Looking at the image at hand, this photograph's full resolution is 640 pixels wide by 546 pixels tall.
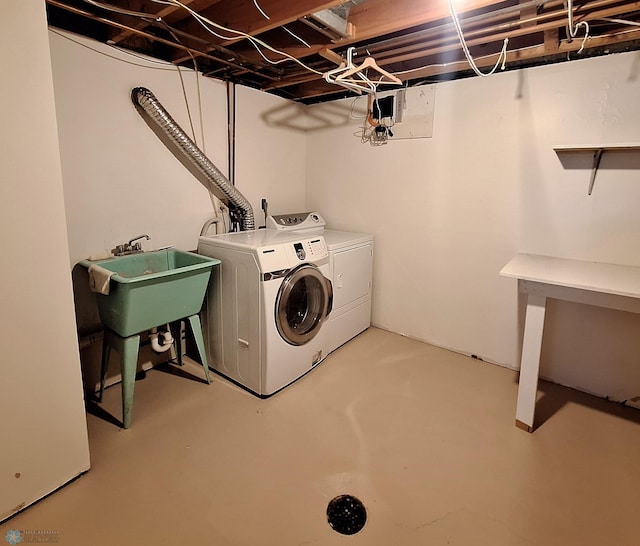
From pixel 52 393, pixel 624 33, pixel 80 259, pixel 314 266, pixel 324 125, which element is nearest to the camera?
pixel 52 393

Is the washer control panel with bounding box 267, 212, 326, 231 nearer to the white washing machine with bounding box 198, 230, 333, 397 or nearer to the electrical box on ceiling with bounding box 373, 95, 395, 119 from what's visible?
the white washing machine with bounding box 198, 230, 333, 397

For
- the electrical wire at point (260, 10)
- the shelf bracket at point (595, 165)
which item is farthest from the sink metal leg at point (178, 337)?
the shelf bracket at point (595, 165)

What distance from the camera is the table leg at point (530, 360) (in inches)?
72.7

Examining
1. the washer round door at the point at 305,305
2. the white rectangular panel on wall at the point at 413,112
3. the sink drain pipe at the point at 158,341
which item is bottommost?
the sink drain pipe at the point at 158,341

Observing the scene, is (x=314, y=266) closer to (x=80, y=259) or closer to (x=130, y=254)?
(x=130, y=254)

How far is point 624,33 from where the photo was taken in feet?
6.08

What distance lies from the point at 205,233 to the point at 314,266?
96cm

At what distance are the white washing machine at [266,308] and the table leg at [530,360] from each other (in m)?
1.28

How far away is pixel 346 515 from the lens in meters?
1.48

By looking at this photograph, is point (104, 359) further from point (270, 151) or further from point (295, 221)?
point (270, 151)

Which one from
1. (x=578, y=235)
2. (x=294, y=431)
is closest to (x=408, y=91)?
(x=578, y=235)

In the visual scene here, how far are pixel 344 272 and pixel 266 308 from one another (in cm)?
90

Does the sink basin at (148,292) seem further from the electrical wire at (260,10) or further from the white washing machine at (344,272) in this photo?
the electrical wire at (260,10)

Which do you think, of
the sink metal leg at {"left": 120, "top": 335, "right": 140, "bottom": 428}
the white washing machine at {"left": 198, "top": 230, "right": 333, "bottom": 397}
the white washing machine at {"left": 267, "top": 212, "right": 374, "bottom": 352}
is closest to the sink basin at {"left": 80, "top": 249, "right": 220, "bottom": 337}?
the sink metal leg at {"left": 120, "top": 335, "right": 140, "bottom": 428}
